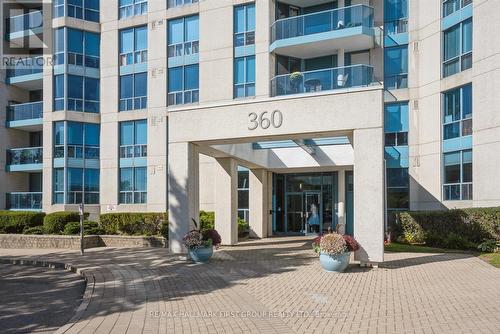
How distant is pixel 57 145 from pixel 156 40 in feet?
29.9

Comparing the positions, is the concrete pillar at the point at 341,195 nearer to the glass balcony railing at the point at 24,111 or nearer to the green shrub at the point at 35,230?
the green shrub at the point at 35,230

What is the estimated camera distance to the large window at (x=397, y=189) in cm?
2388

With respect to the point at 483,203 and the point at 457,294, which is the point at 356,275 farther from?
the point at 483,203

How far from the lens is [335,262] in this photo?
12.7 m

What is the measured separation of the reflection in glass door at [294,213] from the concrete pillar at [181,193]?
1041 centimetres

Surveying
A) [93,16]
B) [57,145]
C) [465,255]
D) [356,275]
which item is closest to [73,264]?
[356,275]

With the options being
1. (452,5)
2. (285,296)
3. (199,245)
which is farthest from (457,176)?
(285,296)

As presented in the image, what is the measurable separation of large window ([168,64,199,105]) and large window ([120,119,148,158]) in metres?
2.61

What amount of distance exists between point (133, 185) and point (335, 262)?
18383mm

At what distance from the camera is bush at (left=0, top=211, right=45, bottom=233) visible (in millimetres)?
25266

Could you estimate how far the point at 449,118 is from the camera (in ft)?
73.5

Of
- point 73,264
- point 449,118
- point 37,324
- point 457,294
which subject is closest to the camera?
point 37,324

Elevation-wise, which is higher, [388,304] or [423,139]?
[423,139]

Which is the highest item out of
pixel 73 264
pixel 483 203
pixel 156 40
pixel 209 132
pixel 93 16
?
pixel 93 16
